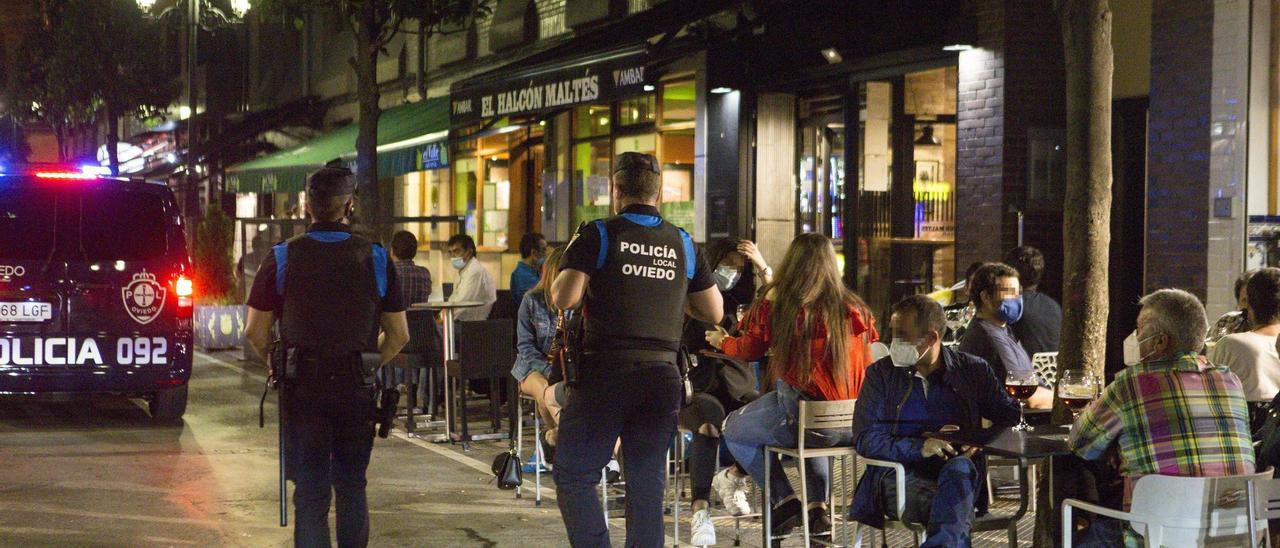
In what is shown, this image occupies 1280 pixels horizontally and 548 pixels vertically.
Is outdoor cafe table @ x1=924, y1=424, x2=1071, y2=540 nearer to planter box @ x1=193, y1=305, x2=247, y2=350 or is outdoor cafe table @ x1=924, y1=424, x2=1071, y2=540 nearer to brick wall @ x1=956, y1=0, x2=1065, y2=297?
brick wall @ x1=956, y1=0, x2=1065, y2=297

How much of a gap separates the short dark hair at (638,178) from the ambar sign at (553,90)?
8074 millimetres

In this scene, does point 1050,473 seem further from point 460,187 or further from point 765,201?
point 460,187

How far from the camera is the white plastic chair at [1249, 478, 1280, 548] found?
480cm

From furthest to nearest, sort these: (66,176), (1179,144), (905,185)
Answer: (905,185) < (66,176) < (1179,144)

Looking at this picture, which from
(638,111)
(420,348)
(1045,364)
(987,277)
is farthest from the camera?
(638,111)

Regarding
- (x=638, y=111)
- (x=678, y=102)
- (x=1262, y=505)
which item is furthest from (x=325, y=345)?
(x=638, y=111)

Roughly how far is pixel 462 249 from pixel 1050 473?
800cm

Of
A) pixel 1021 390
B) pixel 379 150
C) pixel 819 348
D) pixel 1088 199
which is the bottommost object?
pixel 1021 390

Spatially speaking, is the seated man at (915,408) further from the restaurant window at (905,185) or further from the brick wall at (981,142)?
the restaurant window at (905,185)

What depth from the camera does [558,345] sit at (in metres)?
5.98

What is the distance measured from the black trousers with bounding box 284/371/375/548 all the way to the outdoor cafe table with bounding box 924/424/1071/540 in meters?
2.19

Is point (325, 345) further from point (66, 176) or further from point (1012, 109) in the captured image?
point (1012, 109)

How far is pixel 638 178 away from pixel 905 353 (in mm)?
1284

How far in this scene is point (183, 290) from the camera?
11.2 metres
